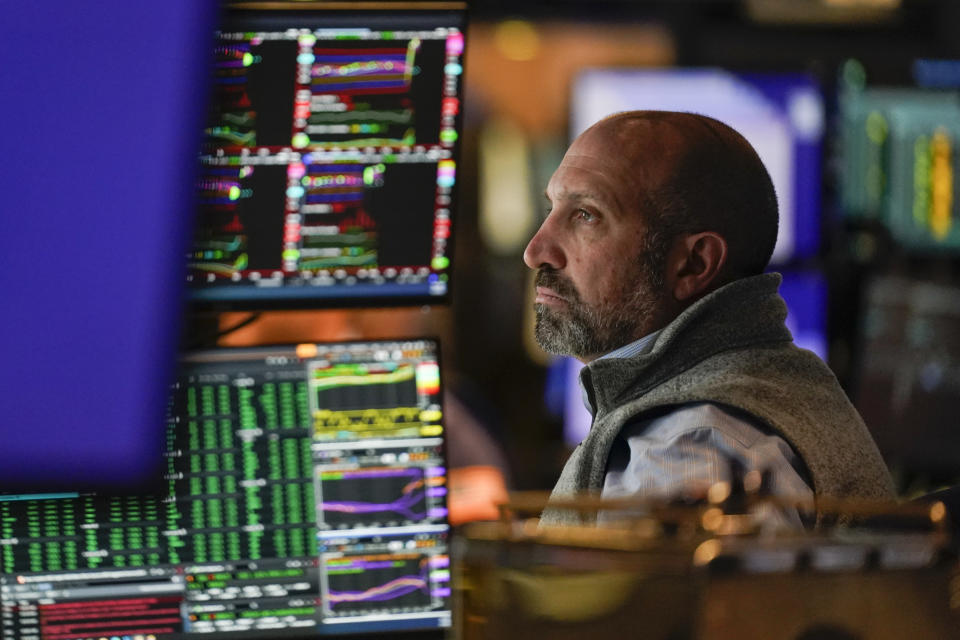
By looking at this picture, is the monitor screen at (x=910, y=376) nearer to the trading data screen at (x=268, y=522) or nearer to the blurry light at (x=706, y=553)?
the trading data screen at (x=268, y=522)

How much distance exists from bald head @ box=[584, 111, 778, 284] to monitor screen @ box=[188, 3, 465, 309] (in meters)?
0.24

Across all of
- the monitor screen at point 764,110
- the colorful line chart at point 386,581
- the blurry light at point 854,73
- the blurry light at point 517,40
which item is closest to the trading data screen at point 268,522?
the colorful line chart at point 386,581

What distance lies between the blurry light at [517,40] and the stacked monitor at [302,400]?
3.00 m

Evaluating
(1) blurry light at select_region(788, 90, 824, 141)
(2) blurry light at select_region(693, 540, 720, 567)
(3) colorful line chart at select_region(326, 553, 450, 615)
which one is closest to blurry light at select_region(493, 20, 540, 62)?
(1) blurry light at select_region(788, 90, 824, 141)

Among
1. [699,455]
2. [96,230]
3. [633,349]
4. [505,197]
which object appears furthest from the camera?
[505,197]

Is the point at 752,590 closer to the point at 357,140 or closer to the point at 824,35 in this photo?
the point at 357,140

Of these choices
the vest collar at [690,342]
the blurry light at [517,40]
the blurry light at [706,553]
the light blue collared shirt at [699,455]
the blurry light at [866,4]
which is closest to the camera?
the blurry light at [706,553]

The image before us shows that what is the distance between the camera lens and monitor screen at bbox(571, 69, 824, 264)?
12.3ft

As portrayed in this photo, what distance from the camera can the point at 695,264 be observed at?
173 centimetres

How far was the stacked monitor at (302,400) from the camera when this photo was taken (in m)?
1.66

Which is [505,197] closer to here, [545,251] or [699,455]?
[545,251]

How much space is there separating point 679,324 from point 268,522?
575 mm

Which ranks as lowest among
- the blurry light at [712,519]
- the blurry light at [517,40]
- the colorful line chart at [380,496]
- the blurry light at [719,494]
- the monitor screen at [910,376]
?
the monitor screen at [910,376]

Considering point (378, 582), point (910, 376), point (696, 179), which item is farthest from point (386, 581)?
point (910, 376)
